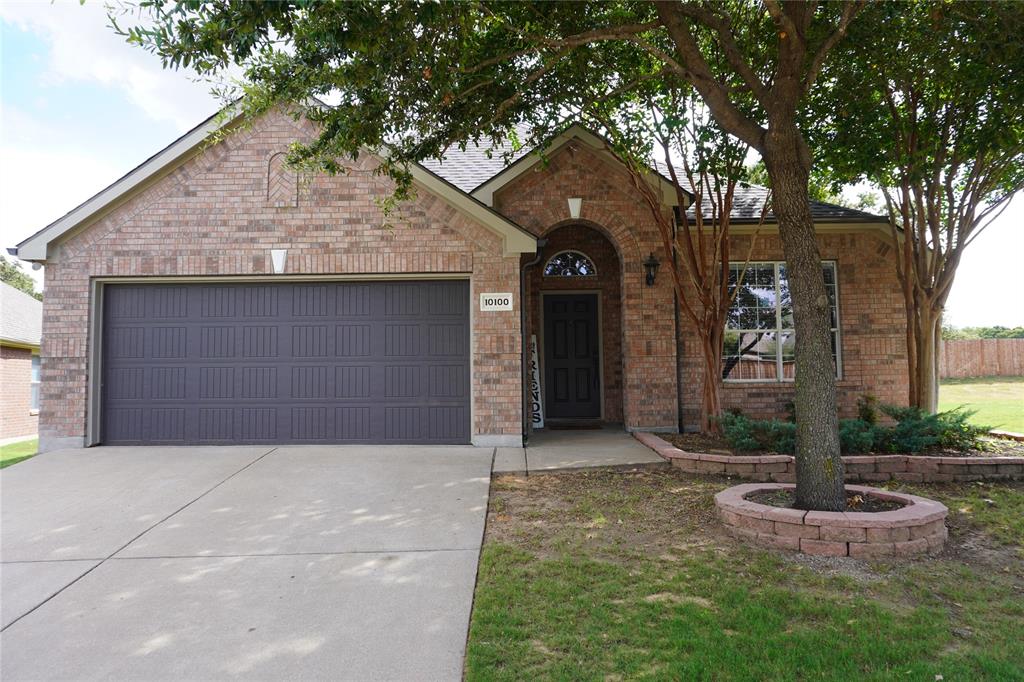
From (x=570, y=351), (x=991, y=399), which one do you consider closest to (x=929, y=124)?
(x=570, y=351)

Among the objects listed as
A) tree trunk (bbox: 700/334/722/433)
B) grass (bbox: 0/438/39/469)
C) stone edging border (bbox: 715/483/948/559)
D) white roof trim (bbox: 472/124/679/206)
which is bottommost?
grass (bbox: 0/438/39/469)

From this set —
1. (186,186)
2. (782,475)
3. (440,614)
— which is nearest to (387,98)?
(186,186)

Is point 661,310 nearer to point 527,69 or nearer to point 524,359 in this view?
point 524,359

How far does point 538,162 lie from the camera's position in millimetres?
9453

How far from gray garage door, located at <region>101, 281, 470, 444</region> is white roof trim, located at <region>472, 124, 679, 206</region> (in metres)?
1.75

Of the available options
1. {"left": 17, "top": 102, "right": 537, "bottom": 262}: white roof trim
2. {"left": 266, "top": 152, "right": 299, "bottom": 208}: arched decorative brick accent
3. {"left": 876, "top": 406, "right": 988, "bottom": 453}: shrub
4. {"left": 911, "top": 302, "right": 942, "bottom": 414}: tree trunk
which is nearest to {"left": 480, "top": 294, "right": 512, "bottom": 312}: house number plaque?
{"left": 17, "top": 102, "right": 537, "bottom": 262}: white roof trim

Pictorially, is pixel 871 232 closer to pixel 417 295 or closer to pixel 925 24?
pixel 925 24

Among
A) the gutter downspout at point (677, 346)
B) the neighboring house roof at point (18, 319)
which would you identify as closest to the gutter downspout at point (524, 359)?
the gutter downspout at point (677, 346)

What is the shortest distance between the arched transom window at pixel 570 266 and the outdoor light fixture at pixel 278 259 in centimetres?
483

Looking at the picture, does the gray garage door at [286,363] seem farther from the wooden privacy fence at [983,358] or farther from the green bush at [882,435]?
the wooden privacy fence at [983,358]

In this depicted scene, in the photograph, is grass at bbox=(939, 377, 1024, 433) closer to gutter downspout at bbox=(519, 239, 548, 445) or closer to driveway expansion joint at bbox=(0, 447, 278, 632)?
gutter downspout at bbox=(519, 239, 548, 445)

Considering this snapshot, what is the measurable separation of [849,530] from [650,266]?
589 cm

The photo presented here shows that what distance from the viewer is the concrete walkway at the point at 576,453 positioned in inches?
279

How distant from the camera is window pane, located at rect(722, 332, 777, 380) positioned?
33.1 feet
